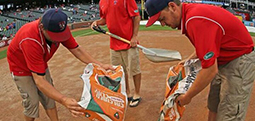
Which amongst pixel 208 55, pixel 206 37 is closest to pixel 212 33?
pixel 206 37

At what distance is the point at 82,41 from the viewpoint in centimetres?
1055

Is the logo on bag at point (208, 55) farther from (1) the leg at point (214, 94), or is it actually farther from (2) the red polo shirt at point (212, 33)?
(1) the leg at point (214, 94)

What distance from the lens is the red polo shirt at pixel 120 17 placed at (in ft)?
12.6

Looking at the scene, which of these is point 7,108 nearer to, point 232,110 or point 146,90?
point 146,90

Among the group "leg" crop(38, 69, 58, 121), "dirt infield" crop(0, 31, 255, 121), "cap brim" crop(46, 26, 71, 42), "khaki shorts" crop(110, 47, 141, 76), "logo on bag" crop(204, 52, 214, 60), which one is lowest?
"dirt infield" crop(0, 31, 255, 121)

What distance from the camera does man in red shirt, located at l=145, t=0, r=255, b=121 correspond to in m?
Answer: 1.96

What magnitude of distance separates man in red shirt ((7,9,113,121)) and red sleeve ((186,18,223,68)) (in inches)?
48.3

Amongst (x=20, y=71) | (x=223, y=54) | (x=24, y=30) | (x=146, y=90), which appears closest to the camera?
(x=223, y=54)


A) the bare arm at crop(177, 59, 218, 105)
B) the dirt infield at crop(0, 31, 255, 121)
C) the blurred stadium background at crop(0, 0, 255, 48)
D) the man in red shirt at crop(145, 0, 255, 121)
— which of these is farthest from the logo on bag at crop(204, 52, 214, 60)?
the blurred stadium background at crop(0, 0, 255, 48)

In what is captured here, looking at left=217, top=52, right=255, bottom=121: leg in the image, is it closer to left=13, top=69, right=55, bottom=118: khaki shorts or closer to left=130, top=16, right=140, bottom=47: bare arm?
left=130, top=16, right=140, bottom=47: bare arm

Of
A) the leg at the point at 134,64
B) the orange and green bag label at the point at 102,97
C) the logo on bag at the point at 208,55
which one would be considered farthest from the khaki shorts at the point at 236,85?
the leg at the point at 134,64

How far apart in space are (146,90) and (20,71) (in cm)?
257

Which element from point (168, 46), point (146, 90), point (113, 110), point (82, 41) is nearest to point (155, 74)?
point (146, 90)

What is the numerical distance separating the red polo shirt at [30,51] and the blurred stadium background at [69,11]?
12.2m
